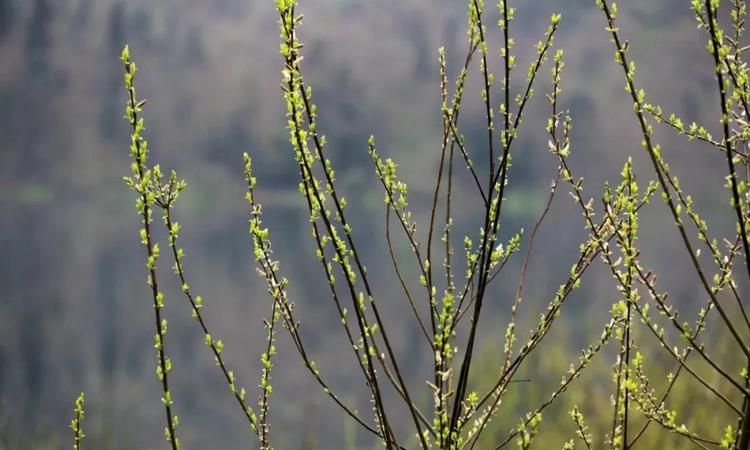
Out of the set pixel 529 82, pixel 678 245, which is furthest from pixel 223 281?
pixel 529 82

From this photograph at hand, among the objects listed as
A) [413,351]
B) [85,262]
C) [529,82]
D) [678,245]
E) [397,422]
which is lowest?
[529,82]

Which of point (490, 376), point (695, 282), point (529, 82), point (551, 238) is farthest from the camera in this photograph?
point (551, 238)

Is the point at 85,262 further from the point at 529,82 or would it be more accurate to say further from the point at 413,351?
the point at 529,82

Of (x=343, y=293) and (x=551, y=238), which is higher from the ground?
(x=551, y=238)

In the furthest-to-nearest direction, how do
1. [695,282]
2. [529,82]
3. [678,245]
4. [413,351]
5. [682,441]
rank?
1. [678,245]
2. [413,351]
3. [695,282]
4. [682,441]
5. [529,82]

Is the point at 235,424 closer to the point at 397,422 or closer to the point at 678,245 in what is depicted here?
the point at 397,422

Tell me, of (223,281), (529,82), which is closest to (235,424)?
(223,281)

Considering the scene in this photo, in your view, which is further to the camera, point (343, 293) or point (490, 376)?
point (343, 293)

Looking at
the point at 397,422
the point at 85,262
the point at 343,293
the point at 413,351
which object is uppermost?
the point at 85,262

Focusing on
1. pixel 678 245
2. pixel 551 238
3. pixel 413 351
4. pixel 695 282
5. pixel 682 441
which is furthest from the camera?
pixel 551 238
